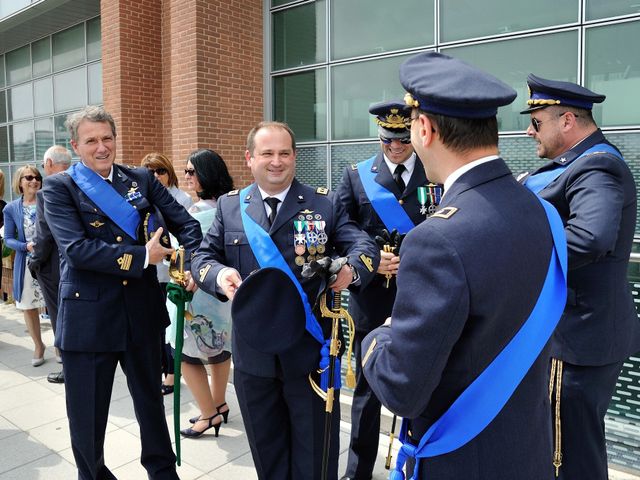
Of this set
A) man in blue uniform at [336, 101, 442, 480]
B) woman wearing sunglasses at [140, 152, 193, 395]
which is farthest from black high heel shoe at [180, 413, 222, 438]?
man in blue uniform at [336, 101, 442, 480]

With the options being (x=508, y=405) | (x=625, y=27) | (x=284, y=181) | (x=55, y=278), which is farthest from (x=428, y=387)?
(x=55, y=278)

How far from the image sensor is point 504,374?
4.66ft

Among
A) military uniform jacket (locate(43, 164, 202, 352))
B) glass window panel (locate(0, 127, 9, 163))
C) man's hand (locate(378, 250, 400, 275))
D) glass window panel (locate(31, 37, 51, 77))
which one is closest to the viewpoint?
military uniform jacket (locate(43, 164, 202, 352))

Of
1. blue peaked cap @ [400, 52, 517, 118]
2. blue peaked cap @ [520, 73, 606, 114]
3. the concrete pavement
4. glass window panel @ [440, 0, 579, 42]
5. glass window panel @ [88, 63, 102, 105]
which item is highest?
glass window panel @ [88, 63, 102, 105]

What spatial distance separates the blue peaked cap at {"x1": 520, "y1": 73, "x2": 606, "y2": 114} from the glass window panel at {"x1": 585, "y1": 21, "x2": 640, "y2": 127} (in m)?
1.95

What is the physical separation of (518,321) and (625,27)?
382 cm

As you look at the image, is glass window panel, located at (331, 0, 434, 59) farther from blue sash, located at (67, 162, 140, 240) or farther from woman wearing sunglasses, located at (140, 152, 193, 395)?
blue sash, located at (67, 162, 140, 240)

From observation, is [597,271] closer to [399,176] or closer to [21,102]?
[399,176]

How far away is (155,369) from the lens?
3178mm

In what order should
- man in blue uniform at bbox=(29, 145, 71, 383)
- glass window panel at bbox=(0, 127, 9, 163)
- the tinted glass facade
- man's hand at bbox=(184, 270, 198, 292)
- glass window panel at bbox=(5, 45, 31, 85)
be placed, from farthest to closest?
glass window panel at bbox=(0, 127, 9, 163), glass window panel at bbox=(5, 45, 31, 85), the tinted glass facade, man in blue uniform at bbox=(29, 145, 71, 383), man's hand at bbox=(184, 270, 198, 292)

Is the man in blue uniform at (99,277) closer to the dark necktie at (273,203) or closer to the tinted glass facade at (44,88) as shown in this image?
the dark necktie at (273,203)

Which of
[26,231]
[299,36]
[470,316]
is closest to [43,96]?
[26,231]

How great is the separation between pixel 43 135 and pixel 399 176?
9652 millimetres

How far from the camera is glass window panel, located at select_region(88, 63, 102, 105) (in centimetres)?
925
